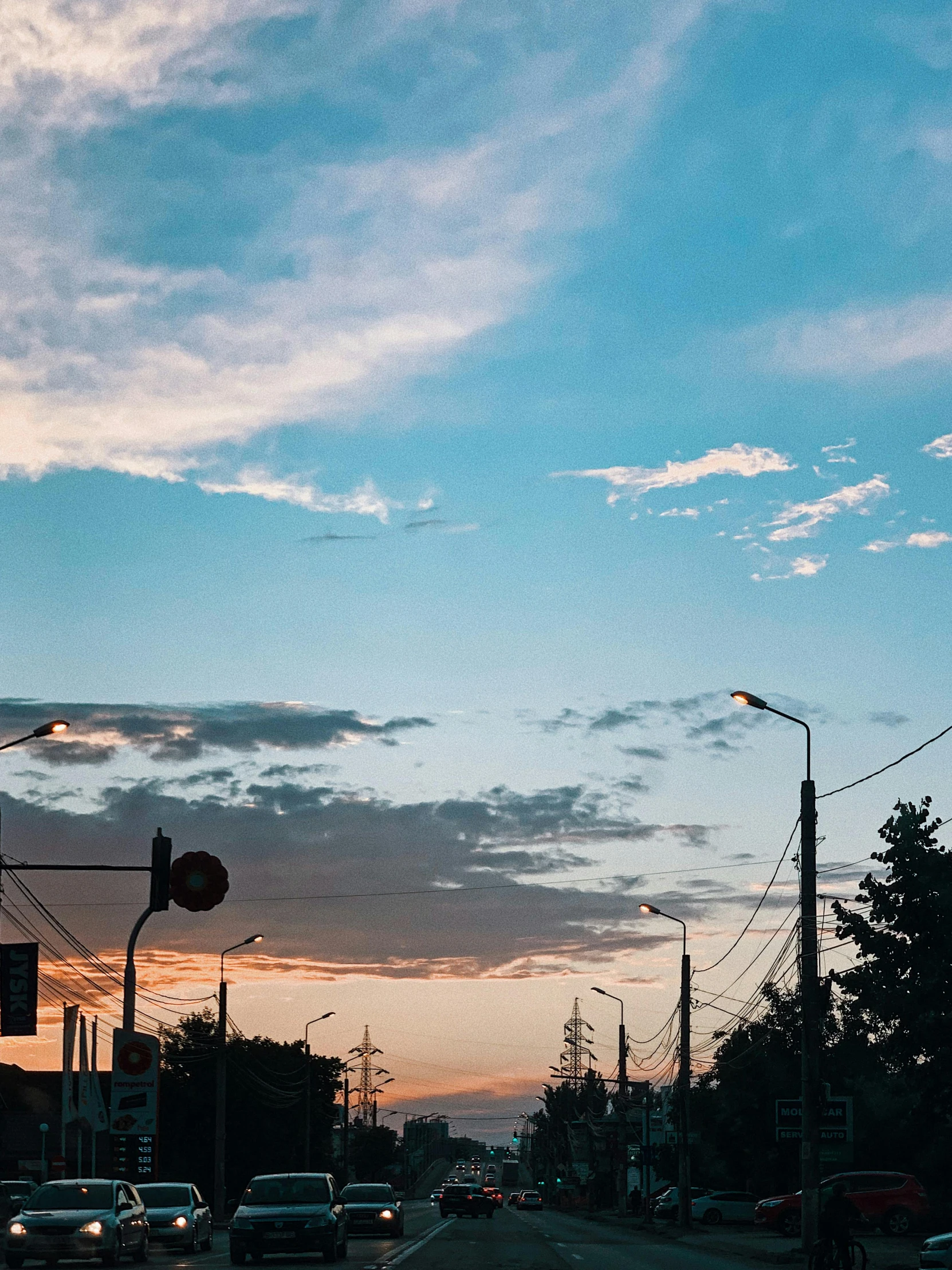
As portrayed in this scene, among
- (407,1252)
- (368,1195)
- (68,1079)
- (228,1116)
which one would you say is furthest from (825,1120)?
(228,1116)

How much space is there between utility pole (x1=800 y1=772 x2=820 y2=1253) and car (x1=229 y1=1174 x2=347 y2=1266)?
28.7ft

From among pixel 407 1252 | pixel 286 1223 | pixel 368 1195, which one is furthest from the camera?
pixel 368 1195

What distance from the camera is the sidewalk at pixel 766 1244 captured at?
33031 mm

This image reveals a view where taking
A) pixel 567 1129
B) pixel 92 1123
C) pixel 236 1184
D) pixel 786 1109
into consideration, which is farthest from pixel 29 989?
pixel 567 1129

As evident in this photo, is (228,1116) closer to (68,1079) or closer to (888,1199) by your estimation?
(68,1079)

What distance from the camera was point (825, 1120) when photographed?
29438 mm

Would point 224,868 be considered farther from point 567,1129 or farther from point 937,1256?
point 567,1129

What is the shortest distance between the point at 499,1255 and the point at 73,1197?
9462 mm

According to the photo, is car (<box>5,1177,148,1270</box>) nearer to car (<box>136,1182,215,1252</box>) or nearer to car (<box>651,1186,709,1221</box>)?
car (<box>136,1182,215,1252</box>)

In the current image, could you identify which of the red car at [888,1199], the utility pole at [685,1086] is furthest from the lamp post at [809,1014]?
the utility pole at [685,1086]

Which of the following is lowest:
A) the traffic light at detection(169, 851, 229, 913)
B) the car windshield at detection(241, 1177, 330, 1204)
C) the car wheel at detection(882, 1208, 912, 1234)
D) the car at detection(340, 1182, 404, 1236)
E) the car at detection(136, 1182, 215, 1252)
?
the car wheel at detection(882, 1208, 912, 1234)

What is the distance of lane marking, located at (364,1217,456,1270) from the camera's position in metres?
26.1

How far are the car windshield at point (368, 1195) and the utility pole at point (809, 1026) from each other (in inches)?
646

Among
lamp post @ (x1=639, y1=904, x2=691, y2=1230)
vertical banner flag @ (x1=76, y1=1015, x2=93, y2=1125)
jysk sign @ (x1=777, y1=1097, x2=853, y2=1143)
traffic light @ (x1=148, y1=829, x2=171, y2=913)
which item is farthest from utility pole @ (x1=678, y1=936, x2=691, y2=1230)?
traffic light @ (x1=148, y1=829, x2=171, y2=913)
